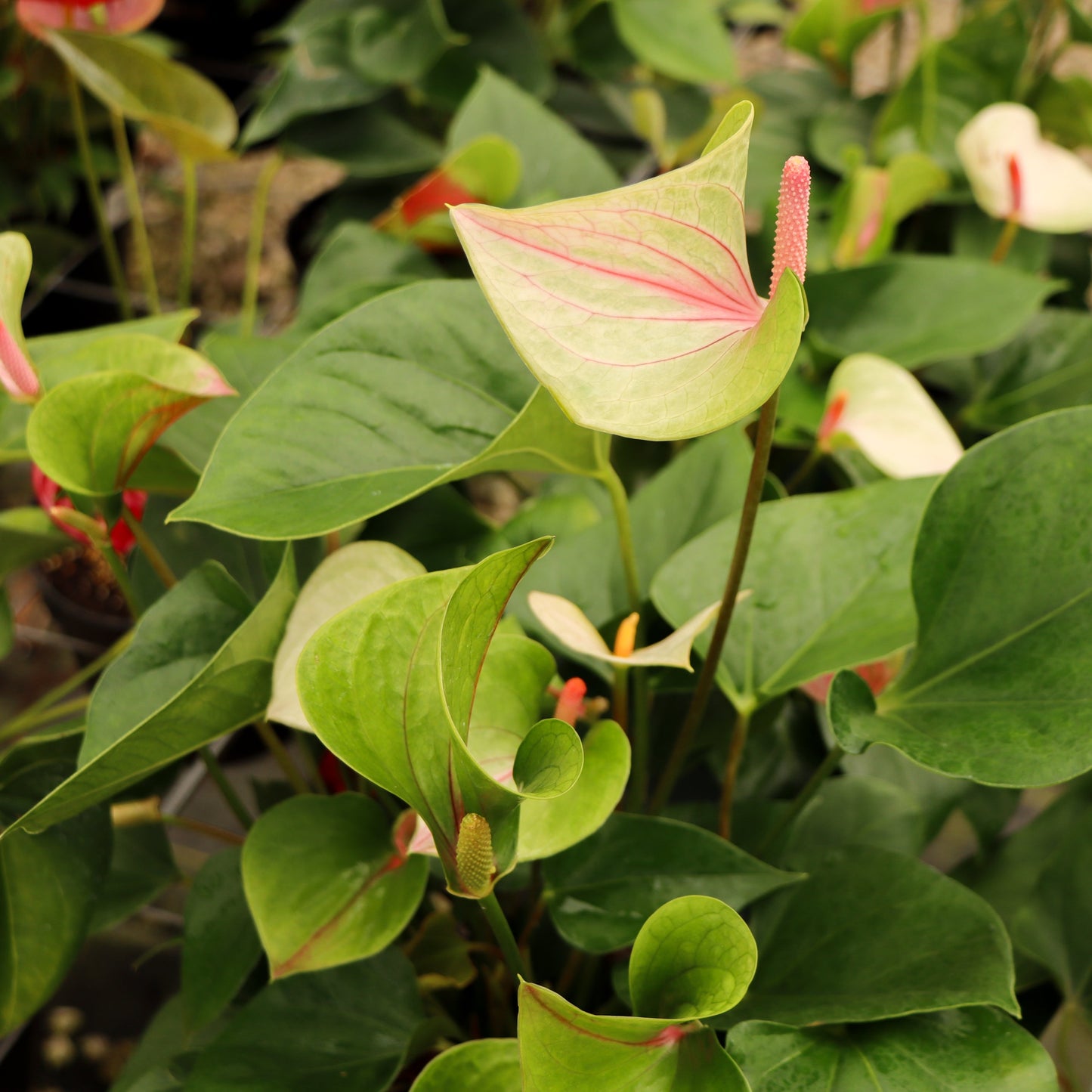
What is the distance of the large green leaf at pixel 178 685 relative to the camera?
34cm

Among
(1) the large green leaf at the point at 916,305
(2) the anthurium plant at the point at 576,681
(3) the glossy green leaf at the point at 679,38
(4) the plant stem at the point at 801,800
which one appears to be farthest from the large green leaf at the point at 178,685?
(3) the glossy green leaf at the point at 679,38

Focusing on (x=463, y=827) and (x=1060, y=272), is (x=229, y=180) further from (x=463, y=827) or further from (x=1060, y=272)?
(x=463, y=827)

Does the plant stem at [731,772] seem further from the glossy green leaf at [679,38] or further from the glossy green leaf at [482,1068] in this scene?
the glossy green leaf at [679,38]

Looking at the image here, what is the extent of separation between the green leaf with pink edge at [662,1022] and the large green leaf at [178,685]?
0.48 feet

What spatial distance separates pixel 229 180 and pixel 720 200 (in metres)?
1.26

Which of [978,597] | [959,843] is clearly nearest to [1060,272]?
[959,843]

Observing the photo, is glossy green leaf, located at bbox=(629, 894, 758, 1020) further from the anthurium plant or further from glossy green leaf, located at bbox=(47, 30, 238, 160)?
glossy green leaf, located at bbox=(47, 30, 238, 160)

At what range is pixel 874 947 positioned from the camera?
394 mm

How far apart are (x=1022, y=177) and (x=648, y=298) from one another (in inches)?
21.1

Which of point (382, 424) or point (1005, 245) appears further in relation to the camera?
point (1005, 245)

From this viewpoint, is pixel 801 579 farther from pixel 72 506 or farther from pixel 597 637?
pixel 72 506

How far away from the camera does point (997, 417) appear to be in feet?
2.31

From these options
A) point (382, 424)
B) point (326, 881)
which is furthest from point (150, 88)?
point (326, 881)

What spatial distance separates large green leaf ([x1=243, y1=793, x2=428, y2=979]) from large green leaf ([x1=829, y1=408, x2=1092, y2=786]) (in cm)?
18
